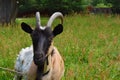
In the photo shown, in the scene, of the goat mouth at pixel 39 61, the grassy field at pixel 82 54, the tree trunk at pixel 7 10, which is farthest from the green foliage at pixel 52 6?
the goat mouth at pixel 39 61

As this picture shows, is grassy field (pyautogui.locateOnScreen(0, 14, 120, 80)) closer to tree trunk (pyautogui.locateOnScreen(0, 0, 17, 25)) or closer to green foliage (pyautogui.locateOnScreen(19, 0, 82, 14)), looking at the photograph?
tree trunk (pyautogui.locateOnScreen(0, 0, 17, 25))

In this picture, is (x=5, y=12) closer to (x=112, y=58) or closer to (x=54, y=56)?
(x=112, y=58)

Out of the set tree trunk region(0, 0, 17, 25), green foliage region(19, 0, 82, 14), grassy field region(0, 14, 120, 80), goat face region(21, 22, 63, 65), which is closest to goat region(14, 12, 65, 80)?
goat face region(21, 22, 63, 65)

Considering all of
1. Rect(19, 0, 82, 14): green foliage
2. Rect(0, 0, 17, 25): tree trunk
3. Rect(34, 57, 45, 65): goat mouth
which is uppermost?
Rect(34, 57, 45, 65): goat mouth

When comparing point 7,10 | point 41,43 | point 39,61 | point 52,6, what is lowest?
point 52,6

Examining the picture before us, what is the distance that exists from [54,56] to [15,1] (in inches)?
722

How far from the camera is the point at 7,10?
2442cm

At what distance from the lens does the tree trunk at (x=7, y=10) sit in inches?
955

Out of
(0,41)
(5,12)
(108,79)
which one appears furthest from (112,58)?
(5,12)

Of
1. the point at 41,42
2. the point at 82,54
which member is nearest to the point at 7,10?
the point at 82,54

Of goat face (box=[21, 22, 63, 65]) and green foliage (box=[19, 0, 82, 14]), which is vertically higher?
goat face (box=[21, 22, 63, 65])

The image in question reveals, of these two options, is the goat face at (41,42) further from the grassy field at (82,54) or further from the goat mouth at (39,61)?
the grassy field at (82,54)

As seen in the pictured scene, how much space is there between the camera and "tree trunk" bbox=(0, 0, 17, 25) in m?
24.2

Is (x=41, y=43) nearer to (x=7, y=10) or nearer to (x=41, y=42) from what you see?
(x=41, y=42)
